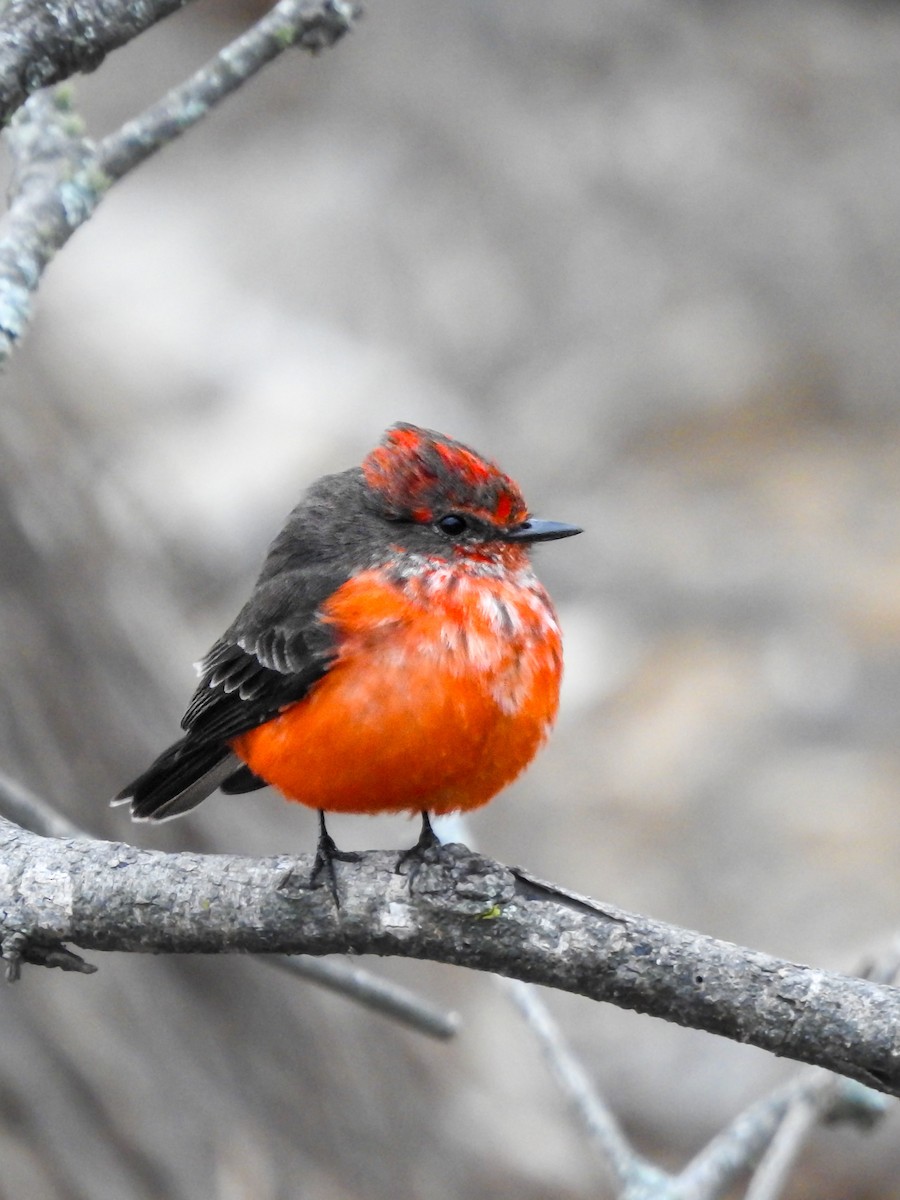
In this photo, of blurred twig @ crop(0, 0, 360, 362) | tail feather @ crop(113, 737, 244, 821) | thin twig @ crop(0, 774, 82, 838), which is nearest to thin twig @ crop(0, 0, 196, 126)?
blurred twig @ crop(0, 0, 360, 362)

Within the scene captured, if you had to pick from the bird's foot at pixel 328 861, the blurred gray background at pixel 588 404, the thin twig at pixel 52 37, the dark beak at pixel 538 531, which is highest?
the blurred gray background at pixel 588 404

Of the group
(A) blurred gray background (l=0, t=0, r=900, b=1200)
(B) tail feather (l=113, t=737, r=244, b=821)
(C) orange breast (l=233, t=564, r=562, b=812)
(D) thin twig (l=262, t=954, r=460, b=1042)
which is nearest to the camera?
(C) orange breast (l=233, t=564, r=562, b=812)

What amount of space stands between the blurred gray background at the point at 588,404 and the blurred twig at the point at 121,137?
1710mm

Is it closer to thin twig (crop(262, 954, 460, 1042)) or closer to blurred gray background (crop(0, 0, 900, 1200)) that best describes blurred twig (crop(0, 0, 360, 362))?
blurred gray background (crop(0, 0, 900, 1200))

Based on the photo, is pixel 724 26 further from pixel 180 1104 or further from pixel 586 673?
pixel 180 1104

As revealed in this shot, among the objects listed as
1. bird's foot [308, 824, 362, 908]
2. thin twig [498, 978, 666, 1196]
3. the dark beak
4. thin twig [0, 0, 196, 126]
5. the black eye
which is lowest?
thin twig [498, 978, 666, 1196]

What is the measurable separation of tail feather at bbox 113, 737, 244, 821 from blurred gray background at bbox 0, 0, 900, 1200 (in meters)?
1.50

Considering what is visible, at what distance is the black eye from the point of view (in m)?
4.05

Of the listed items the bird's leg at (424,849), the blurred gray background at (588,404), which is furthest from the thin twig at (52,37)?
the blurred gray background at (588,404)

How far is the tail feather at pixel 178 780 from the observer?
161 inches

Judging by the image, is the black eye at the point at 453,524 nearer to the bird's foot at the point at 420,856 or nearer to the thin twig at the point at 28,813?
A: the bird's foot at the point at 420,856

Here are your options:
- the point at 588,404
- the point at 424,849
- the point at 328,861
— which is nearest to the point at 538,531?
the point at 424,849

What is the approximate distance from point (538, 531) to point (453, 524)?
0.70 feet

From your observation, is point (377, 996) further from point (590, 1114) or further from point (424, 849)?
point (424, 849)
